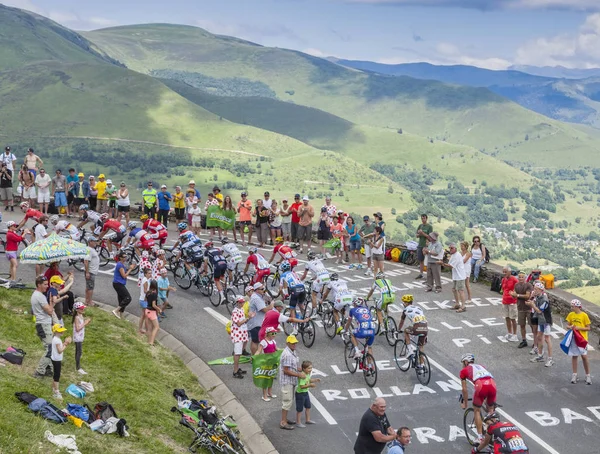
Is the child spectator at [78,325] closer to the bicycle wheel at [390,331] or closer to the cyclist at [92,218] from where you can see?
the bicycle wheel at [390,331]

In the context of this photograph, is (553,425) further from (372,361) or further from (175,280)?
(175,280)

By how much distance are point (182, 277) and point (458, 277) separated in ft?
27.8

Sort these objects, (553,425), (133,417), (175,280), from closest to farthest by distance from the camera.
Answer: (133,417)
(553,425)
(175,280)

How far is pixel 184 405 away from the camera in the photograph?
50.4ft

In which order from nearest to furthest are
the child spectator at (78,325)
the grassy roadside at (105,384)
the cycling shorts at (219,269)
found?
the grassy roadside at (105,384), the child spectator at (78,325), the cycling shorts at (219,269)

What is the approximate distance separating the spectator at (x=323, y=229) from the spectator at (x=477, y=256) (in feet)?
18.9

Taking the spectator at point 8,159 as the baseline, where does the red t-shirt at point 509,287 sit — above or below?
below

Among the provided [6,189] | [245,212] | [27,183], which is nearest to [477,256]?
[245,212]

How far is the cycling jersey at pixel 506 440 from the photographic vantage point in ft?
41.8

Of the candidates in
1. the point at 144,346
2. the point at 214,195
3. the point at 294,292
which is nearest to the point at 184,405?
the point at 144,346

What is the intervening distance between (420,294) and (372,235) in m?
2.86

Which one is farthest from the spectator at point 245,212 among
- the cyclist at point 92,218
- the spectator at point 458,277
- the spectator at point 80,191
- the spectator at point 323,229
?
the spectator at point 458,277

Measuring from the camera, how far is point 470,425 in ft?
51.7

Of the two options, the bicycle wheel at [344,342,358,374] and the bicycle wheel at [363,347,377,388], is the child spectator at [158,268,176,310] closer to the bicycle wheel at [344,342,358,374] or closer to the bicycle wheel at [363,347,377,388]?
the bicycle wheel at [344,342,358,374]
